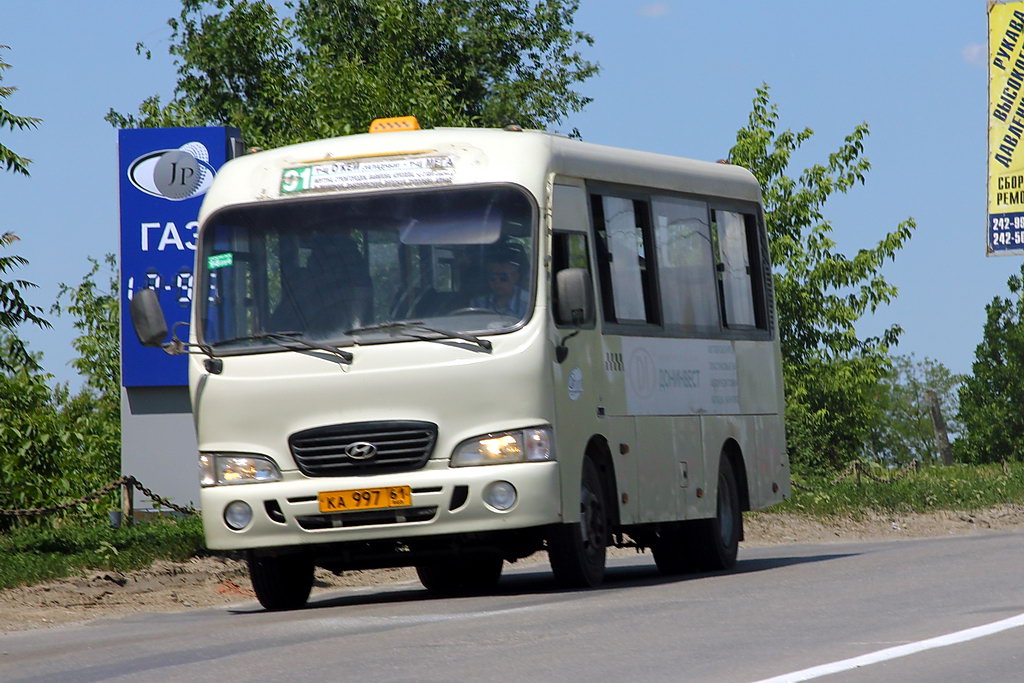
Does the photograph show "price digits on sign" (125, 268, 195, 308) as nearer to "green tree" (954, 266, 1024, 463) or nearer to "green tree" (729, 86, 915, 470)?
"green tree" (729, 86, 915, 470)

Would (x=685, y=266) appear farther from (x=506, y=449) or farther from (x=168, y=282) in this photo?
(x=168, y=282)

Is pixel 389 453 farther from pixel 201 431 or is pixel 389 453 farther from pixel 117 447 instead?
pixel 117 447

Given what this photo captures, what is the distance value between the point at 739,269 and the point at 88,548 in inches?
247

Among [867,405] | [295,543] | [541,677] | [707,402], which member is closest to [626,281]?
[707,402]

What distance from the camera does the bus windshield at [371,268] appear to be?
13.6 m

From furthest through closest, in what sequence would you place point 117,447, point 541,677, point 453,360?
point 117,447, point 453,360, point 541,677

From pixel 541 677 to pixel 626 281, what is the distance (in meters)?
6.91

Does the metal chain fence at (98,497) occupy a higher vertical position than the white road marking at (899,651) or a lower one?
higher

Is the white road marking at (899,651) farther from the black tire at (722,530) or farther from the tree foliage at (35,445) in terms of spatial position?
the tree foliage at (35,445)

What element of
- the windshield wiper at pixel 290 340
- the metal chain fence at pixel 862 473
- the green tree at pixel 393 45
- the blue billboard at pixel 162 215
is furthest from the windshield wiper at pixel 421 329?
the green tree at pixel 393 45

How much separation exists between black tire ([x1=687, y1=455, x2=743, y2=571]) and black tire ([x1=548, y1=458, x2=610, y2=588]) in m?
2.19

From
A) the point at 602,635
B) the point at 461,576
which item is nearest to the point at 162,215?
the point at 461,576

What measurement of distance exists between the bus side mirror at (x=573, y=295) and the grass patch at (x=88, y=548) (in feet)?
16.9

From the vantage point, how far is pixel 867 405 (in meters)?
49.4
